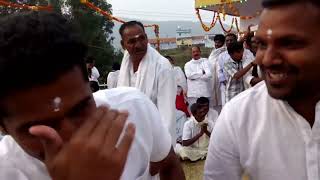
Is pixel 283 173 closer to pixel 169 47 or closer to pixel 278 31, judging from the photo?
pixel 278 31

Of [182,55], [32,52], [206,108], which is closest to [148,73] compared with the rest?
[206,108]

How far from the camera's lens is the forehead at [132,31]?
4.36m

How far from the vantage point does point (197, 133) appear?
6.64m

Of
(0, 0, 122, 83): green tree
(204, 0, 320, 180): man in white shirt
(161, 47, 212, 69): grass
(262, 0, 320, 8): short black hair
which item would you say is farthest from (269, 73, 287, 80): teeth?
(0, 0, 122, 83): green tree

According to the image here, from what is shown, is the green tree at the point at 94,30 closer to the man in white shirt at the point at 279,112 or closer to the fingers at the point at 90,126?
the man in white shirt at the point at 279,112

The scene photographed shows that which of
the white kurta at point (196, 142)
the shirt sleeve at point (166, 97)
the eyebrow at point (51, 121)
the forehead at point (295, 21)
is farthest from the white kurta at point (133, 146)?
the white kurta at point (196, 142)

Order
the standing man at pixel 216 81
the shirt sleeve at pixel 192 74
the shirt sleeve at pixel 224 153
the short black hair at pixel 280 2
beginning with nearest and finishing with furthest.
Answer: the short black hair at pixel 280 2 < the shirt sleeve at pixel 224 153 < the standing man at pixel 216 81 < the shirt sleeve at pixel 192 74

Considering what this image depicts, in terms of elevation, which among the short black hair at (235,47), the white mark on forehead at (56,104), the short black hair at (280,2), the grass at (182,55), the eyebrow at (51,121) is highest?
the short black hair at (280,2)

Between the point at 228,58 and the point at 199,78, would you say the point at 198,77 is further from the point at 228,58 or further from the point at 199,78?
the point at 228,58

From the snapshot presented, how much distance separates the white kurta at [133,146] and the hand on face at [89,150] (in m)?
0.35

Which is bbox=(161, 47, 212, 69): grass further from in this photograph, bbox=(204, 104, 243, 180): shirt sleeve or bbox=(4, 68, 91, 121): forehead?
bbox=(4, 68, 91, 121): forehead

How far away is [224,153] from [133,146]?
14.5 inches

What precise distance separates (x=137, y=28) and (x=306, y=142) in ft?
9.50

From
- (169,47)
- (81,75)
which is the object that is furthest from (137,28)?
(169,47)
